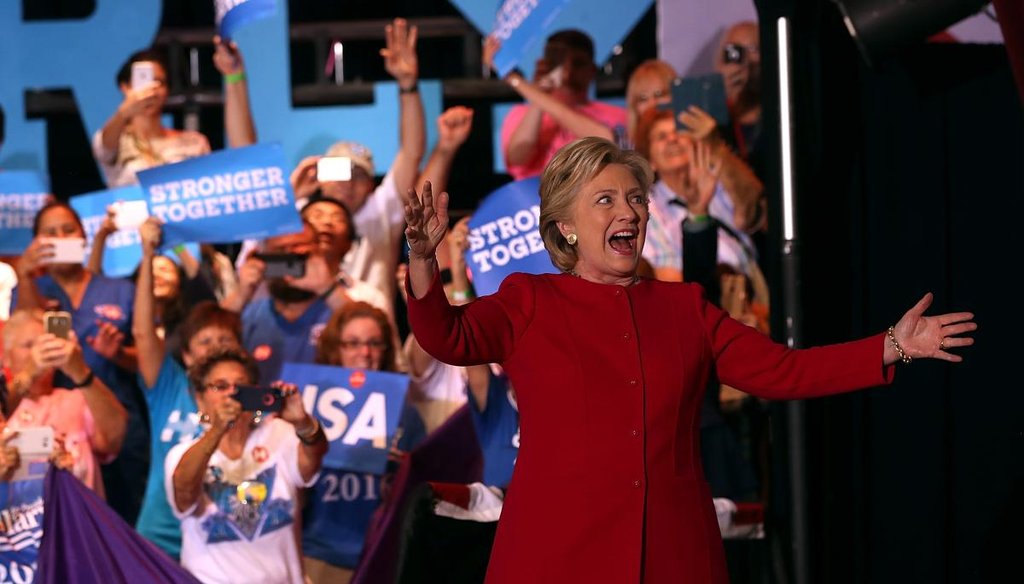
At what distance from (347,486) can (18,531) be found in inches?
43.0

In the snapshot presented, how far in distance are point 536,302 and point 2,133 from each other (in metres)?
3.84

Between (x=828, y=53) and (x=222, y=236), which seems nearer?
(x=828, y=53)

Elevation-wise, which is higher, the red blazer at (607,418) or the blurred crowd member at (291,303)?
the blurred crowd member at (291,303)

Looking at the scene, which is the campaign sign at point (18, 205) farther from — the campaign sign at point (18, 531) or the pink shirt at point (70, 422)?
the campaign sign at point (18, 531)

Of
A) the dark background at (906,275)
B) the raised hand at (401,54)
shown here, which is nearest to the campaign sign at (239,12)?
the raised hand at (401,54)

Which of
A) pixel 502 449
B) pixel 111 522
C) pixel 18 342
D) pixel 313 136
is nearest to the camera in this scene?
pixel 111 522

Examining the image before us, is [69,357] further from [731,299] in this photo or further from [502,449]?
[731,299]

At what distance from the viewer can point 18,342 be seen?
16.2ft

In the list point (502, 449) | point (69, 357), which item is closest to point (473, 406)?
point (502, 449)

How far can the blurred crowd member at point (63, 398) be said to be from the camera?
188 inches

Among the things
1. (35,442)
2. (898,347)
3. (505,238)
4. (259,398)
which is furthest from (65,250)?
(898,347)

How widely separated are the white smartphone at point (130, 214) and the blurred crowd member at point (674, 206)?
190 centimetres

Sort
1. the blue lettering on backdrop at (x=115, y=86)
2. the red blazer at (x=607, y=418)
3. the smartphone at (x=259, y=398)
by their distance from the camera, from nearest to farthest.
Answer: the red blazer at (x=607, y=418) → the smartphone at (x=259, y=398) → the blue lettering on backdrop at (x=115, y=86)

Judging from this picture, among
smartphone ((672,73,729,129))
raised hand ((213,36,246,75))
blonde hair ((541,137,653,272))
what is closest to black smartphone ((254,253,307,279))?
raised hand ((213,36,246,75))
